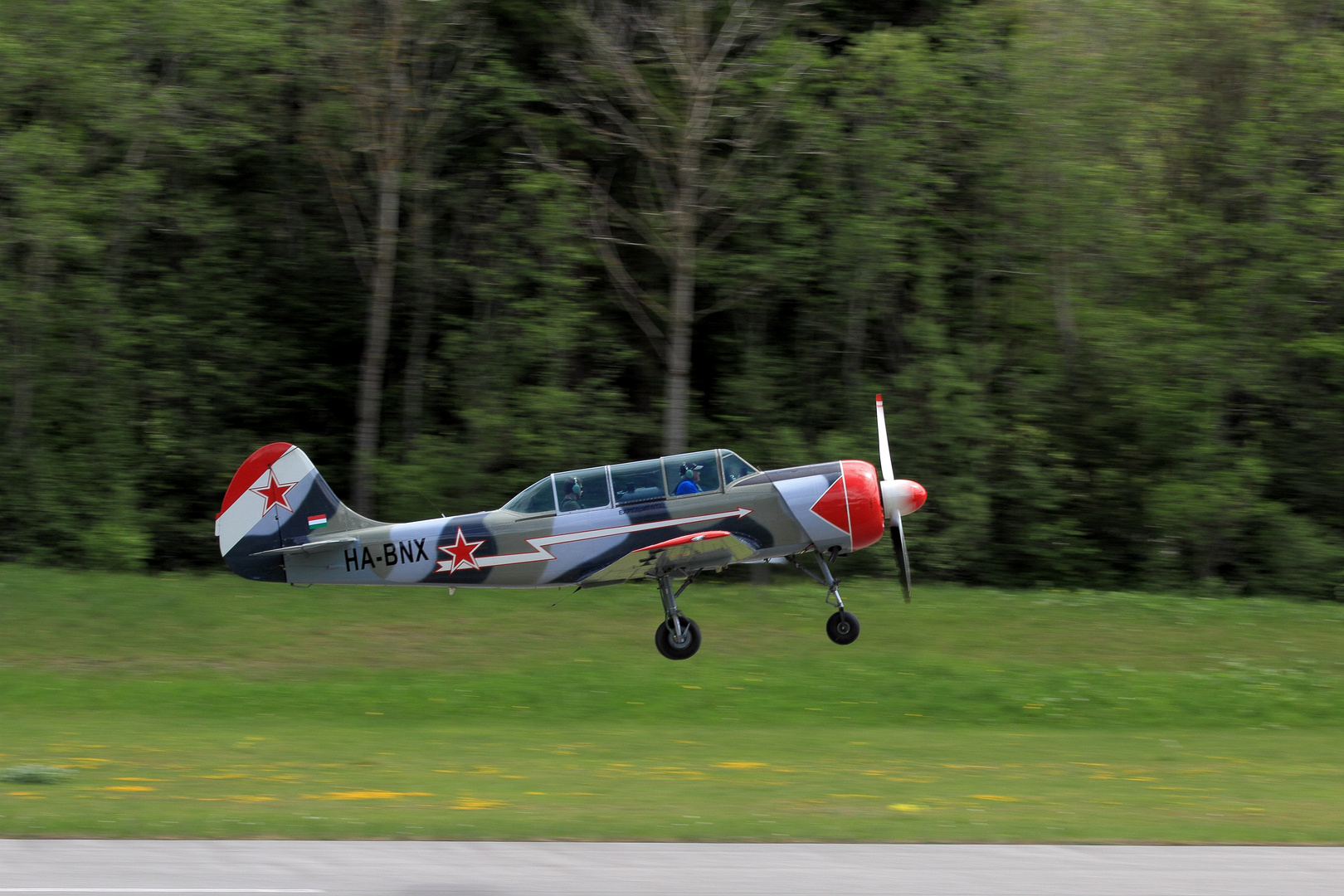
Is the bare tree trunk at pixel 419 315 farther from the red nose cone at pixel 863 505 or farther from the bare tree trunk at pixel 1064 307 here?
the red nose cone at pixel 863 505

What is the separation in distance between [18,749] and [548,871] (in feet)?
24.7

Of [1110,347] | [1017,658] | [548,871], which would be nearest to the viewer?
[548,871]

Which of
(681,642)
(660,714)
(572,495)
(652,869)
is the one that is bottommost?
(652,869)

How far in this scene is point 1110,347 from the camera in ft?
89.6

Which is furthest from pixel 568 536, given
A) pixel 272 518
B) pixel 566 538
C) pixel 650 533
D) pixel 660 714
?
pixel 272 518

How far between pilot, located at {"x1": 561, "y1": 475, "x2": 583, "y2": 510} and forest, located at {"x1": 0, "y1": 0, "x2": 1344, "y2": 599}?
29.4ft

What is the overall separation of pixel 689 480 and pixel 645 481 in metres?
0.52

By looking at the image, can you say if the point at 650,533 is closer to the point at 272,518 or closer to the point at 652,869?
the point at 272,518

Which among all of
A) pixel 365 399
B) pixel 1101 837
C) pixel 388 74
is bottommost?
pixel 1101 837

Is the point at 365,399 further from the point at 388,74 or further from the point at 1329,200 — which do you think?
the point at 1329,200

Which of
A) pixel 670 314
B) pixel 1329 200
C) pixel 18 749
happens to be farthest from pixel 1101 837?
pixel 1329 200

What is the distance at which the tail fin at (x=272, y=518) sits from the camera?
1628cm

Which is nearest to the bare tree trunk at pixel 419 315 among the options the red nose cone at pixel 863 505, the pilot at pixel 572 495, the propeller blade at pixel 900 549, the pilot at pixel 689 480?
the pilot at pixel 572 495

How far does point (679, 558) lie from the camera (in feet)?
49.3
